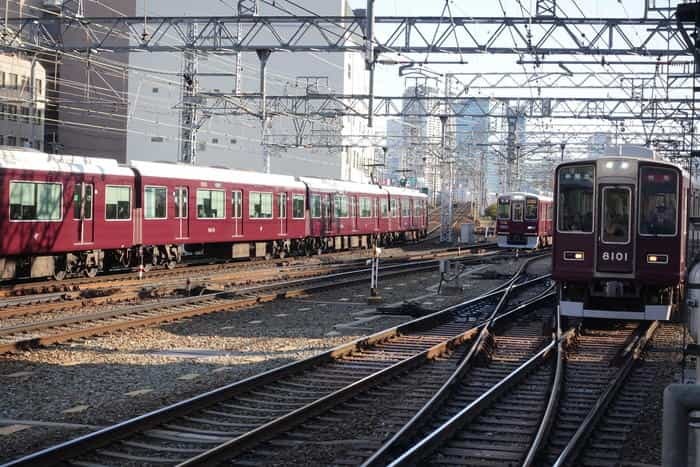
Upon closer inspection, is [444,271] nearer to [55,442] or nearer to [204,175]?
[204,175]

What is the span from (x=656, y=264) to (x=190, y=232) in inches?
584

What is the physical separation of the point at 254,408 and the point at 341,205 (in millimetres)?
29955

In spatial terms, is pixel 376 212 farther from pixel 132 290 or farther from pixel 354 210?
pixel 132 290

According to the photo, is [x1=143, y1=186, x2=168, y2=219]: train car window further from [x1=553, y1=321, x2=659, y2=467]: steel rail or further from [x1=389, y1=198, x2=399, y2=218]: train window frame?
[x1=389, y1=198, x2=399, y2=218]: train window frame

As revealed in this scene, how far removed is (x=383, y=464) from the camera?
7.06 meters

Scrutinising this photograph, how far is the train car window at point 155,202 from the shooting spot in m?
24.0

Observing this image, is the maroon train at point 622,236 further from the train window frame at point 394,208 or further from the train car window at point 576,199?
the train window frame at point 394,208

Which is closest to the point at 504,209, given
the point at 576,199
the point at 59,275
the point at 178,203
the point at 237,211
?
the point at 237,211

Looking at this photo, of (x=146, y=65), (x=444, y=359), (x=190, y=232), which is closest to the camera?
(x=444, y=359)

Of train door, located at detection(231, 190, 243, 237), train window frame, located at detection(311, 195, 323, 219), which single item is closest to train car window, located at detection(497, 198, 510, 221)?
train window frame, located at detection(311, 195, 323, 219)

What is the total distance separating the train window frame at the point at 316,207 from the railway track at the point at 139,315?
1239cm

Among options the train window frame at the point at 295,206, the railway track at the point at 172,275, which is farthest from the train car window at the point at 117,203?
the train window frame at the point at 295,206

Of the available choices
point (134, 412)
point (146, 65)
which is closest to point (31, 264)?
point (134, 412)


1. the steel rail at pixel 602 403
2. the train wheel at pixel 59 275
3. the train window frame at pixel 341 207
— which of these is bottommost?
the steel rail at pixel 602 403
